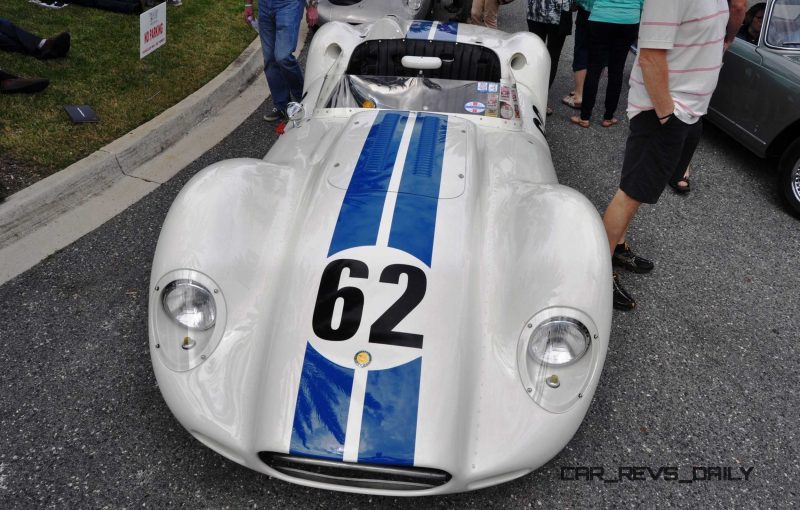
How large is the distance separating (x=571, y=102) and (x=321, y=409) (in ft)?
15.3

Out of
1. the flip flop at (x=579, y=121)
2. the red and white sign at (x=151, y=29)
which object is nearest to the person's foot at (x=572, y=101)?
the flip flop at (x=579, y=121)

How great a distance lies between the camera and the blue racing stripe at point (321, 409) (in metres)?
1.71

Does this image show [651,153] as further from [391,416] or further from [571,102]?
[571,102]

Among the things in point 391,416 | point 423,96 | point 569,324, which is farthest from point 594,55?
point 391,416

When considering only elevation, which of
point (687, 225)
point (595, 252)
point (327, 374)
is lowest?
point (687, 225)

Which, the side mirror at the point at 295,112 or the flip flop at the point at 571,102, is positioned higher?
the side mirror at the point at 295,112

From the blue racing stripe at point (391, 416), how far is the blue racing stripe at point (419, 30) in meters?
2.54

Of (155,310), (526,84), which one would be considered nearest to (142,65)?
(526,84)

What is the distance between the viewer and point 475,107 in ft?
10.1

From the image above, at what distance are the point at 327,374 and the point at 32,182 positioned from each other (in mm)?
2711

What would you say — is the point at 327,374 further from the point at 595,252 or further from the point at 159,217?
the point at 159,217

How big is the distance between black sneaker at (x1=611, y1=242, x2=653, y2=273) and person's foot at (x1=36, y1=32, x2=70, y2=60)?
4.86 meters

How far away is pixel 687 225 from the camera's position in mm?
3797

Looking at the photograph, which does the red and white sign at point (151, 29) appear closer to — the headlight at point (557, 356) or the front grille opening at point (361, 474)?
the front grille opening at point (361, 474)
